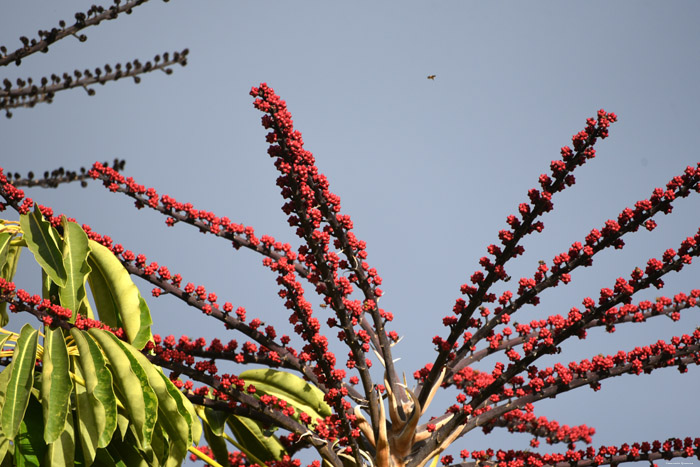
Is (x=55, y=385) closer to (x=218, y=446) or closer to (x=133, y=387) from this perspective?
(x=133, y=387)

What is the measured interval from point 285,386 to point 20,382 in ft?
4.78

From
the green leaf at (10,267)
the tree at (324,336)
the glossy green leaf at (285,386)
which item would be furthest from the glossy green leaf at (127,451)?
the green leaf at (10,267)

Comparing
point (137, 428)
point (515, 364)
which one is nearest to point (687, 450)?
point (515, 364)

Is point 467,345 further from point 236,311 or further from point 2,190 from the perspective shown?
point 2,190

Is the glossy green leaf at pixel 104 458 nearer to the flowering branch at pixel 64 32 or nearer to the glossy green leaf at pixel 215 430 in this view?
the glossy green leaf at pixel 215 430

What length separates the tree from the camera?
9.46ft

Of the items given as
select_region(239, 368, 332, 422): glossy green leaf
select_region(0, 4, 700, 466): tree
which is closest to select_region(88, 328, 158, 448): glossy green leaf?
select_region(0, 4, 700, 466): tree

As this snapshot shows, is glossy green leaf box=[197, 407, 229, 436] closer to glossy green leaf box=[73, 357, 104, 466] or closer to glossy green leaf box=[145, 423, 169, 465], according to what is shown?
glossy green leaf box=[145, 423, 169, 465]

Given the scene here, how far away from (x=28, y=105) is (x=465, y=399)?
2.59m

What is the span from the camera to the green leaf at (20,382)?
2.47 metres

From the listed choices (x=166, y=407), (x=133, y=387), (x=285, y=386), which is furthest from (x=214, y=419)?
(x=133, y=387)

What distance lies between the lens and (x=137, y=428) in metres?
2.74

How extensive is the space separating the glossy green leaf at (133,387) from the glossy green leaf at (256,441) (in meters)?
1.13

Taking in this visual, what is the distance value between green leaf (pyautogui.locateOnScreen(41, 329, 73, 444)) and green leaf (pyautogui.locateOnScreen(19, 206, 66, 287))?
0.97ft
